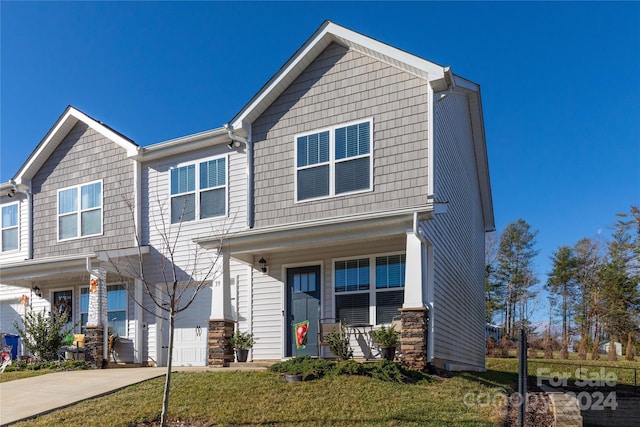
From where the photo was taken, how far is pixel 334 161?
11438 millimetres

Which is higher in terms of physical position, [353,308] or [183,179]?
[183,179]

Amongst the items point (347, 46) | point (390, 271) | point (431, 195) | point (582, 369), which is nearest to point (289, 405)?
point (390, 271)

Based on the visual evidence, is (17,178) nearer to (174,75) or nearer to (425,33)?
(174,75)

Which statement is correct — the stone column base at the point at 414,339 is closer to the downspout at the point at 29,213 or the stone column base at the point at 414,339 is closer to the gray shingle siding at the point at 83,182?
the gray shingle siding at the point at 83,182

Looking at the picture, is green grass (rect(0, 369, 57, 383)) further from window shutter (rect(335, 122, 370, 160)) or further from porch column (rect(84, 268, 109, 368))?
window shutter (rect(335, 122, 370, 160))

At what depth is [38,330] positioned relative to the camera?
13.5m

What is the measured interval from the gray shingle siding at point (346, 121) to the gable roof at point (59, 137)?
4654 mm

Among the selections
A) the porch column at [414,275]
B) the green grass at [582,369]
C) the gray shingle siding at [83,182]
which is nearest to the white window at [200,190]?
the gray shingle siding at [83,182]

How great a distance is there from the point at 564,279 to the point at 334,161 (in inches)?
1114

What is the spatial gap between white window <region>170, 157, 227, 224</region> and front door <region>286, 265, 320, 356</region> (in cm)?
248

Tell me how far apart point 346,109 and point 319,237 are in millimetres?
2940

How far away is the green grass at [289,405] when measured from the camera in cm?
675

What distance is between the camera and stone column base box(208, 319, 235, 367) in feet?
36.4

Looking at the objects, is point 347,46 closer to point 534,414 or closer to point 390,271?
Result: point 390,271
